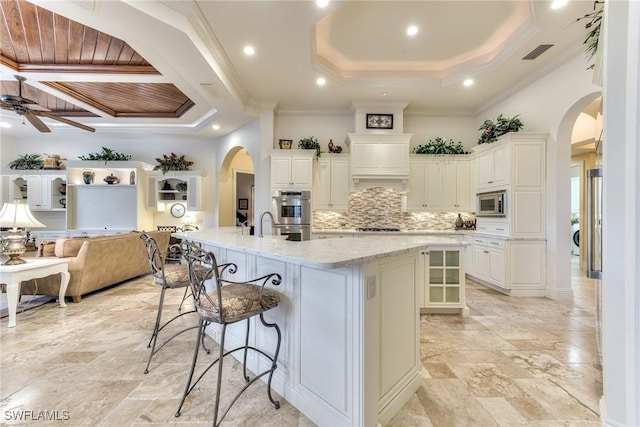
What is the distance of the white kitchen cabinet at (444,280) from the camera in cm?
318

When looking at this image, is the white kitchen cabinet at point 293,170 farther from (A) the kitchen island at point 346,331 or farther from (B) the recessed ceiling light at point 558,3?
(B) the recessed ceiling light at point 558,3

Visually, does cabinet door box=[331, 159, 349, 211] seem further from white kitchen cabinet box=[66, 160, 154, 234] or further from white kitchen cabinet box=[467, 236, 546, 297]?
white kitchen cabinet box=[66, 160, 154, 234]

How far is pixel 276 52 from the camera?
350 cm

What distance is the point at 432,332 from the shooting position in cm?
285

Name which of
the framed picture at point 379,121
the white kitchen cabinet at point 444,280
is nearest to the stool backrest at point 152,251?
the white kitchen cabinet at point 444,280

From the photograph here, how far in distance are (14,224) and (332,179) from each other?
174 inches

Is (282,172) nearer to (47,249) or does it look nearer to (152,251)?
(152,251)

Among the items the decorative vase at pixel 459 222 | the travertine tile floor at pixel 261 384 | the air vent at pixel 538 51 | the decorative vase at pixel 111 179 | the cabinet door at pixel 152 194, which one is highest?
the air vent at pixel 538 51

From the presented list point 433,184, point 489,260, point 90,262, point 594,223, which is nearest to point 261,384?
point 594,223

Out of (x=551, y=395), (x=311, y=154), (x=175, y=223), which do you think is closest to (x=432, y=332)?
(x=551, y=395)

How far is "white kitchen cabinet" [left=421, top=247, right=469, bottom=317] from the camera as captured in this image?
10.4 feet

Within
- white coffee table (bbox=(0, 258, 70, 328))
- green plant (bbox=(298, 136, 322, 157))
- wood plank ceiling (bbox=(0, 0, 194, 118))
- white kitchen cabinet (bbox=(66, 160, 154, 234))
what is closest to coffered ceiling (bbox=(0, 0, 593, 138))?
wood plank ceiling (bbox=(0, 0, 194, 118))

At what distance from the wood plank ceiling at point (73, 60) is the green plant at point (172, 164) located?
4.32ft

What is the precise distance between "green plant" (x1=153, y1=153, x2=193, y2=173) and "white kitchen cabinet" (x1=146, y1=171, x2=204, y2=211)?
121 millimetres
